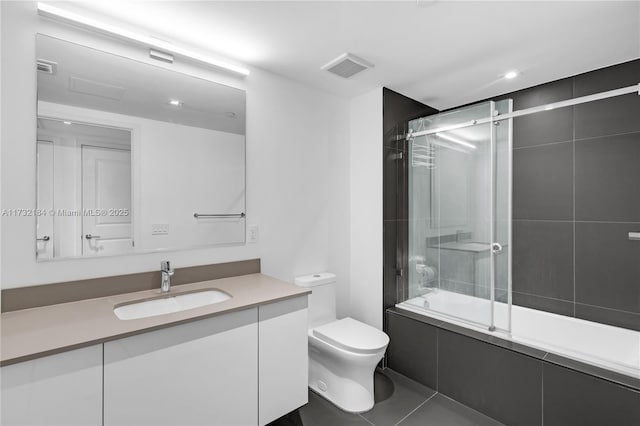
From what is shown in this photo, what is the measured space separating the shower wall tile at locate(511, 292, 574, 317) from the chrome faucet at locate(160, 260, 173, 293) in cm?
271

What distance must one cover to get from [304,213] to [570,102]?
1.90 metres

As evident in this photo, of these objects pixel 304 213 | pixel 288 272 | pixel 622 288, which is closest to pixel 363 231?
pixel 304 213

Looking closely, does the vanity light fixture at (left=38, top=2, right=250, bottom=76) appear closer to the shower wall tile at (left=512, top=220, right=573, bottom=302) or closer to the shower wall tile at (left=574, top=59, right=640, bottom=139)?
the shower wall tile at (left=574, top=59, right=640, bottom=139)

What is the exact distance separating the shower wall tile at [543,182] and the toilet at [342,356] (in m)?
1.66

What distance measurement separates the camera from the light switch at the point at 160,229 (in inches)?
69.7

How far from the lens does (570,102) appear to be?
192cm

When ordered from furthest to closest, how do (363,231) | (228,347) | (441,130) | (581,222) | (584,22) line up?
(363,231)
(441,130)
(581,222)
(584,22)
(228,347)

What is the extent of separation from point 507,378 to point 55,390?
2.22 metres

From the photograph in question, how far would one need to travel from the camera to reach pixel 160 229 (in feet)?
5.89

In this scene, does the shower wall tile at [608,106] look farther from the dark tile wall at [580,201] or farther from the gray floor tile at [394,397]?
the gray floor tile at [394,397]

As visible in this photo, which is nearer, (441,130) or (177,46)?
(177,46)

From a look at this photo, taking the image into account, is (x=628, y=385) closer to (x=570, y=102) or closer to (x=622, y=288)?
(x=622, y=288)

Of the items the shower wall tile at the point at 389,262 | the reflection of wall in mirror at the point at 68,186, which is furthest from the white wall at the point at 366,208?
the reflection of wall in mirror at the point at 68,186

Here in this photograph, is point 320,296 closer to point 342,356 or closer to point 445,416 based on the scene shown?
point 342,356
